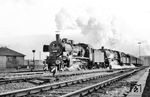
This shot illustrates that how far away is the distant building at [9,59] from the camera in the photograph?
151 ft

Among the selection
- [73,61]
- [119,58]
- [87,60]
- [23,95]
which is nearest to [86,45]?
[87,60]

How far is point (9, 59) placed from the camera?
155ft

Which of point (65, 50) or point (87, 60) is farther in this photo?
point (87, 60)

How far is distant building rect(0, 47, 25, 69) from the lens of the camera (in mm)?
45938

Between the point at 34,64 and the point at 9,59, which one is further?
the point at 34,64

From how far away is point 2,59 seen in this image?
45.9m

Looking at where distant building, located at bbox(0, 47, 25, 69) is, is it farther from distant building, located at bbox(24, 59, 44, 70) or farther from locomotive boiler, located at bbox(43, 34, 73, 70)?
locomotive boiler, located at bbox(43, 34, 73, 70)

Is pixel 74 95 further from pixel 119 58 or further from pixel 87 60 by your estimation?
pixel 119 58

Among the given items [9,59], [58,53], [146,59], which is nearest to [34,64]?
[9,59]

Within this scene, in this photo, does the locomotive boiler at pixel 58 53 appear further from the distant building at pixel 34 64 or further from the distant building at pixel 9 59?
the distant building at pixel 9 59

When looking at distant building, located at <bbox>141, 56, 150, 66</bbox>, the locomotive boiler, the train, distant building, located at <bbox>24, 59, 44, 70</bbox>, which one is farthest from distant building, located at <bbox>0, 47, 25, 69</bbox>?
distant building, located at <bbox>141, 56, 150, 66</bbox>

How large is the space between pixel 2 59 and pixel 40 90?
37986 mm

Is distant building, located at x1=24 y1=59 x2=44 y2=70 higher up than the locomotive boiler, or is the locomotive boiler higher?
the locomotive boiler

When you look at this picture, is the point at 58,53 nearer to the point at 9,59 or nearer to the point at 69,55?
the point at 69,55
